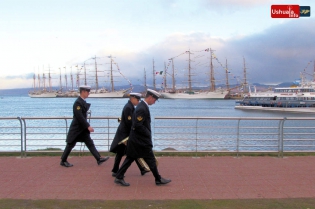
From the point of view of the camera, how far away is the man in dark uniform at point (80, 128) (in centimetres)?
802

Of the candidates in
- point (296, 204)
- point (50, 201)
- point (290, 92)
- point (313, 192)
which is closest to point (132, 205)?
point (50, 201)

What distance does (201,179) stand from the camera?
7090 millimetres

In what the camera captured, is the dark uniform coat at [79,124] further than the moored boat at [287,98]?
No

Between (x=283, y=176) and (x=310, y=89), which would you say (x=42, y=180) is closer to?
(x=283, y=176)

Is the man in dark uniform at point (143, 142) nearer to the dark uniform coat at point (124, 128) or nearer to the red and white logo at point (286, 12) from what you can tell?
the dark uniform coat at point (124, 128)

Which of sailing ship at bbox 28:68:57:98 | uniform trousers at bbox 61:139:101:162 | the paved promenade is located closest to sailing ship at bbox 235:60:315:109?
the paved promenade

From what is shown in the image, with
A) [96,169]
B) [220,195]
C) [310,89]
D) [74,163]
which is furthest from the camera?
[310,89]

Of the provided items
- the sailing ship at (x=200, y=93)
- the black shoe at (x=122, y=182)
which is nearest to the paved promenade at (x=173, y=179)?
the black shoe at (x=122, y=182)

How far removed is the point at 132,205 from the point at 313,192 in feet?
10.7

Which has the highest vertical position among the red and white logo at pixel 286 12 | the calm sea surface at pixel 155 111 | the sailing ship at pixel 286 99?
the red and white logo at pixel 286 12

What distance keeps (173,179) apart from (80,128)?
8.35 feet

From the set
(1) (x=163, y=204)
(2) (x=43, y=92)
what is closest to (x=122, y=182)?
(1) (x=163, y=204)

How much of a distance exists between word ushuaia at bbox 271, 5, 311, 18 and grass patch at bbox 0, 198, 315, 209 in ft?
31.3

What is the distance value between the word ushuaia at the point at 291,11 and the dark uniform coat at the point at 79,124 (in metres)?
8.77
